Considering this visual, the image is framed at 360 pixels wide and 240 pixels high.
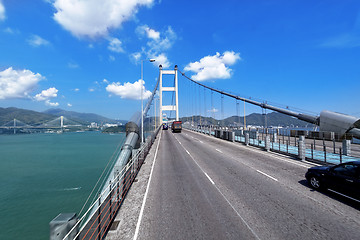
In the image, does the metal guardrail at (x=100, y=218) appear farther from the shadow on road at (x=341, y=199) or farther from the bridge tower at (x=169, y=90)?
the bridge tower at (x=169, y=90)

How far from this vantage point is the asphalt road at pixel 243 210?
487cm

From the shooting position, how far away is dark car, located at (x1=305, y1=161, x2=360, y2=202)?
6086mm

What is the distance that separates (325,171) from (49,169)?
1907 inches

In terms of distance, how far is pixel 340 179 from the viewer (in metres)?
6.56

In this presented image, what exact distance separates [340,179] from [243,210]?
4.36 m

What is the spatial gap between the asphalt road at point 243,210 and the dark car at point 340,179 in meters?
0.40

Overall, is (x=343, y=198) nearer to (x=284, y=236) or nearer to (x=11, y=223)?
(x=284, y=236)

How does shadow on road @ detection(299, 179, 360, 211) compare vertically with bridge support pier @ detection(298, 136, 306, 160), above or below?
below

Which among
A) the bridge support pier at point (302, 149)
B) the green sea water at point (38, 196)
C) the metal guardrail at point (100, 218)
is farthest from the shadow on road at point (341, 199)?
the green sea water at point (38, 196)

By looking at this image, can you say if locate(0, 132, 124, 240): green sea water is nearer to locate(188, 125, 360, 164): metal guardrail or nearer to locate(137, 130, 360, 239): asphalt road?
locate(137, 130, 360, 239): asphalt road

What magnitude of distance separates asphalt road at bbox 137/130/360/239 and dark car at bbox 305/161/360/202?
0.40m

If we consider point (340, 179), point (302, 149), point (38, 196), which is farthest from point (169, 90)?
point (340, 179)

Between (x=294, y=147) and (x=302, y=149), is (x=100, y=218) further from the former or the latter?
(x=294, y=147)

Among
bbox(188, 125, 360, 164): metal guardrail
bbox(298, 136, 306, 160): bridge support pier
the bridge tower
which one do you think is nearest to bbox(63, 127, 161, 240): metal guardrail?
bbox(188, 125, 360, 164): metal guardrail
